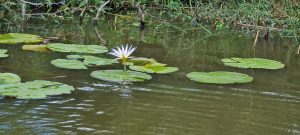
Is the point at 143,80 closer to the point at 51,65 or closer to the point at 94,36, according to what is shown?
the point at 51,65

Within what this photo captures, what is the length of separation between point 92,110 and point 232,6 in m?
4.54

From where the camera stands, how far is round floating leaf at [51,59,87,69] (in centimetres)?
431

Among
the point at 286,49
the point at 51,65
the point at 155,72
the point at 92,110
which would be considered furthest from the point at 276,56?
the point at 92,110

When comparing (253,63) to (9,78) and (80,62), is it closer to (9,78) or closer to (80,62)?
(80,62)

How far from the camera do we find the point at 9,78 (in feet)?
12.7

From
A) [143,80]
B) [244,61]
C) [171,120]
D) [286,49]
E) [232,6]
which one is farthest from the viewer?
[232,6]

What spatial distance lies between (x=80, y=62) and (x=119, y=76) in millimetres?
498

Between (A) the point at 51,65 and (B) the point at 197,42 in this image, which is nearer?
(A) the point at 51,65

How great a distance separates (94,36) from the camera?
19.5ft

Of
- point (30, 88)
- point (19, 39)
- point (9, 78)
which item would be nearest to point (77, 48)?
point (19, 39)

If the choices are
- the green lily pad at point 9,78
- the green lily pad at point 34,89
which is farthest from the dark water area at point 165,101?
the green lily pad at point 9,78

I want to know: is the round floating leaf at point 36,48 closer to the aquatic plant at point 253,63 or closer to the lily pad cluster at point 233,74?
the lily pad cluster at point 233,74

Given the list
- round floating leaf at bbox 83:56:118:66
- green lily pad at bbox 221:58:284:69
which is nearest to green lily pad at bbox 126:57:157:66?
round floating leaf at bbox 83:56:118:66

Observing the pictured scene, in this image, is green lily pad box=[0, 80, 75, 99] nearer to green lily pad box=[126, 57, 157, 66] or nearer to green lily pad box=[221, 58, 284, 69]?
green lily pad box=[126, 57, 157, 66]
